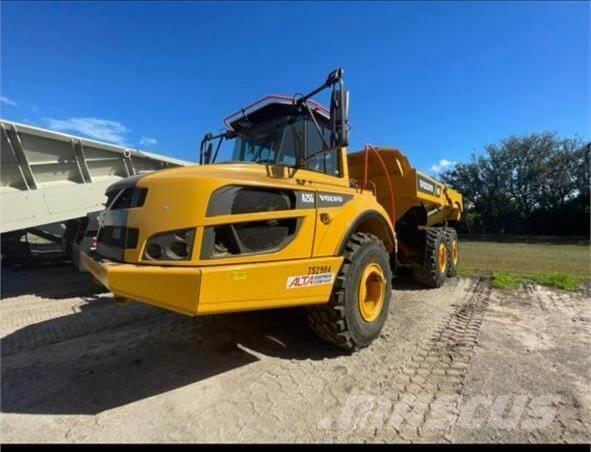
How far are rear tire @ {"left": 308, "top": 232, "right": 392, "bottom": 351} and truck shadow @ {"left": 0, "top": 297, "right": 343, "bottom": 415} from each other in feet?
1.05

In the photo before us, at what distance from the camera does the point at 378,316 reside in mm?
4238

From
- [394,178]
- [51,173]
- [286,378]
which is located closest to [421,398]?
[286,378]

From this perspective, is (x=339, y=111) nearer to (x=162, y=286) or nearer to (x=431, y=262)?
(x=162, y=286)

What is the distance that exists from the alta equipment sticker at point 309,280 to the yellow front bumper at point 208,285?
0.01m

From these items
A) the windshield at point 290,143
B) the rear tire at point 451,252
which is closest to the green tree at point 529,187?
the rear tire at point 451,252

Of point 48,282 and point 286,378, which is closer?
point 286,378

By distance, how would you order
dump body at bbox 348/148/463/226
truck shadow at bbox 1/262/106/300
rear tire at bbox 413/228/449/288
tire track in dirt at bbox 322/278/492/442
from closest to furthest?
Result: tire track in dirt at bbox 322/278/492/442
dump body at bbox 348/148/463/226
truck shadow at bbox 1/262/106/300
rear tire at bbox 413/228/449/288

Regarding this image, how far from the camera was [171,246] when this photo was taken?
286cm

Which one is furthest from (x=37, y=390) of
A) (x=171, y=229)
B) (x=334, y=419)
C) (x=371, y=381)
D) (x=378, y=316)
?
(x=378, y=316)

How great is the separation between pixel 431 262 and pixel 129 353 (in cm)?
524

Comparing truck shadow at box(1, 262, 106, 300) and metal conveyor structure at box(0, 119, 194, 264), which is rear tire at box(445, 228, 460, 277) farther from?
truck shadow at box(1, 262, 106, 300)

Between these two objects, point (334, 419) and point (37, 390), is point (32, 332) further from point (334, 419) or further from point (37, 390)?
point (334, 419)

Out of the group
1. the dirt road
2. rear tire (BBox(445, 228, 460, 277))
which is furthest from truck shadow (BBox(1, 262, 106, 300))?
rear tire (BBox(445, 228, 460, 277))

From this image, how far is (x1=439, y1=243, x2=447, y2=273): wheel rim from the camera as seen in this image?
7.46 meters
